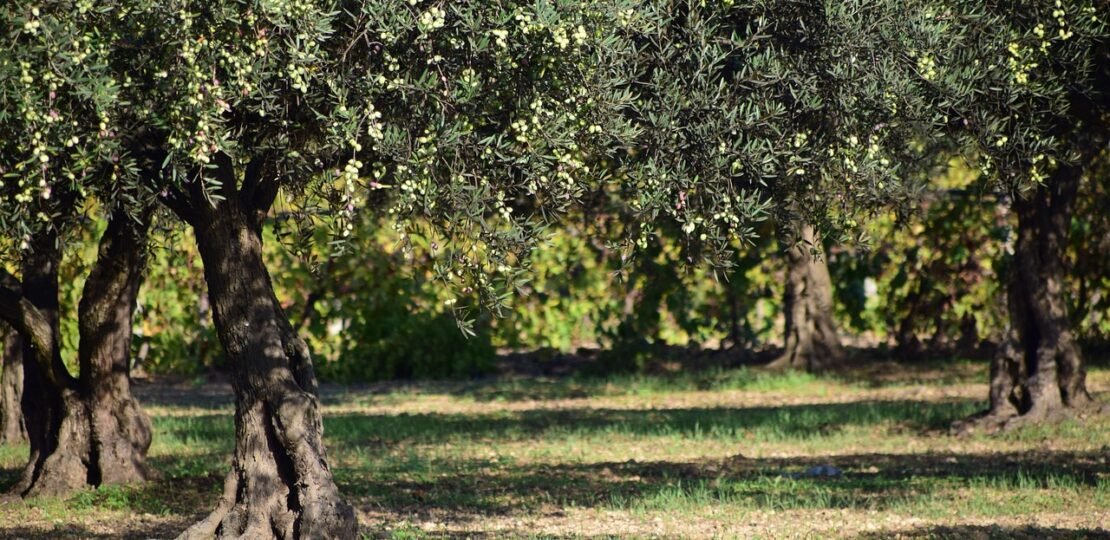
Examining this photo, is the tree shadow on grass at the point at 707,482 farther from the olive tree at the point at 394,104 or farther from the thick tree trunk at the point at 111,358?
the olive tree at the point at 394,104

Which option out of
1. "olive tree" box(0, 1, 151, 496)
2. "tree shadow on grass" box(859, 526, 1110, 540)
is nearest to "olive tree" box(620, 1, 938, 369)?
"tree shadow on grass" box(859, 526, 1110, 540)

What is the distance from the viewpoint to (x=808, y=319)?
1745cm

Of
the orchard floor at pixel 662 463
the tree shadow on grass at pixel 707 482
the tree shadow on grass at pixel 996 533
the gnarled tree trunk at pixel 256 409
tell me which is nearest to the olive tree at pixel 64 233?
the orchard floor at pixel 662 463

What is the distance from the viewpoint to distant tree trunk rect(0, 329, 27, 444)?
11.7 meters

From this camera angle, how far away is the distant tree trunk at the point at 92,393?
955 centimetres

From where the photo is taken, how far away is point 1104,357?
17.2 metres

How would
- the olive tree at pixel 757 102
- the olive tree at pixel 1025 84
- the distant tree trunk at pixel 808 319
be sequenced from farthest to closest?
the distant tree trunk at pixel 808 319, the olive tree at pixel 1025 84, the olive tree at pixel 757 102

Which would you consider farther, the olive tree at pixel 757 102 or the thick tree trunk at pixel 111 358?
the thick tree trunk at pixel 111 358

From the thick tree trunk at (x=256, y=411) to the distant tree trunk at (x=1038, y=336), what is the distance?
286 inches

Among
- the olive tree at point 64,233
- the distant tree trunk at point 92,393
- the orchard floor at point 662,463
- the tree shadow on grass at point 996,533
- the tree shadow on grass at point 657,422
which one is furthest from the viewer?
the tree shadow on grass at point 657,422

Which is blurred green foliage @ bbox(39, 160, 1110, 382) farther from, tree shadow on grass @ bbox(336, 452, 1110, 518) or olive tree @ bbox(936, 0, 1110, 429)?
tree shadow on grass @ bbox(336, 452, 1110, 518)

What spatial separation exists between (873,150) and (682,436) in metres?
6.24

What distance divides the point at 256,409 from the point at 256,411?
0.01 metres

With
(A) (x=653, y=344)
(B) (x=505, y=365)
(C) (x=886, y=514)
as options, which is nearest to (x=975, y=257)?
(A) (x=653, y=344)
